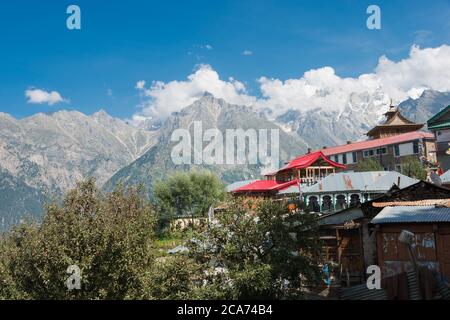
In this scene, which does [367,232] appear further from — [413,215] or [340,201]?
[340,201]

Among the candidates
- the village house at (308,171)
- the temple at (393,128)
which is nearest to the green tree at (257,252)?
the village house at (308,171)

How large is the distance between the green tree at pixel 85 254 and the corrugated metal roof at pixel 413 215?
1404cm

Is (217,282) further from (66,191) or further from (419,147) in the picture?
(419,147)

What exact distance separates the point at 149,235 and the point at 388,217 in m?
14.1

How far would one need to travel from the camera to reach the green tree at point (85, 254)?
15.2 metres

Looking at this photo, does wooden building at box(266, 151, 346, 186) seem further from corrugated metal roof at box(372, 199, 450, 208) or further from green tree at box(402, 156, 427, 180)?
corrugated metal roof at box(372, 199, 450, 208)

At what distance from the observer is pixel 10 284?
1895cm

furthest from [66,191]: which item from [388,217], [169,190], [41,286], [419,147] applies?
[419,147]

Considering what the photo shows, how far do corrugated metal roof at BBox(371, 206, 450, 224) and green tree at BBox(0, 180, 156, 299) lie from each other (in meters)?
14.0

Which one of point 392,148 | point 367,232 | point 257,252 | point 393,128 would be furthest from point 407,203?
point 393,128

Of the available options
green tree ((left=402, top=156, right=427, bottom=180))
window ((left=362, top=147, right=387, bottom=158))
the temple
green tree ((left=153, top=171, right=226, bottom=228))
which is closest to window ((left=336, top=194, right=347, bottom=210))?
green tree ((left=402, top=156, right=427, bottom=180))

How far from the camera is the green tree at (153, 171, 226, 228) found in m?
67.9

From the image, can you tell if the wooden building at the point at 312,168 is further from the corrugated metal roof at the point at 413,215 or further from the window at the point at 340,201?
the corrugated metal roof at the point at 413,215

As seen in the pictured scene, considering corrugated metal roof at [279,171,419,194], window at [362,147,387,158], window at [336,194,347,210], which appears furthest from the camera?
window at [362,147,387,158]
